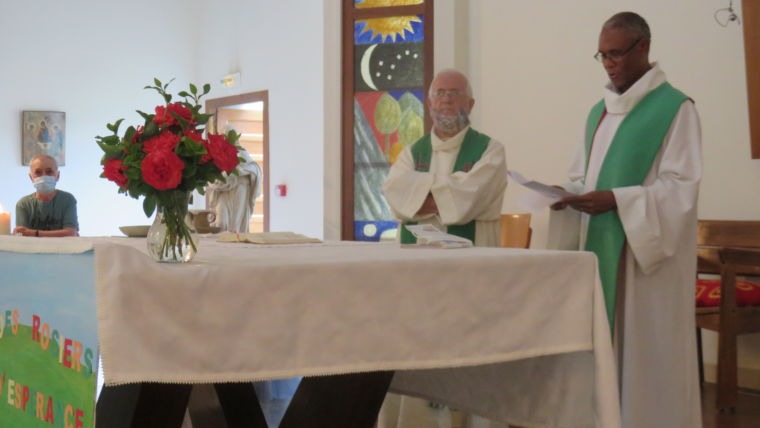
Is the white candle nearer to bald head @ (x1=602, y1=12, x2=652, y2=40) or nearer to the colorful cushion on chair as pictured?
bald head @ (x1=602, y1=12, x2=652, y2=40)

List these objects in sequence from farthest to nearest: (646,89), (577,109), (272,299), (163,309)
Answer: (577,109) → (646,89) → (272,299) → (163,309)

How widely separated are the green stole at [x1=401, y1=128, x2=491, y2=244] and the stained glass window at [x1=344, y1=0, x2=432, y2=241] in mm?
2462

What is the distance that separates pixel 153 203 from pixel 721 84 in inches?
162

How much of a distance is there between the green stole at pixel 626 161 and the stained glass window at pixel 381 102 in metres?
3.12

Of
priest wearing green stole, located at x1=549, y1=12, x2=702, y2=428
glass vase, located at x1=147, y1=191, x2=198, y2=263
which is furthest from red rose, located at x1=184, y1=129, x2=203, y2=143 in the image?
priest wearing green stole, located at x1=549, y1=12, x2=702, y2=428

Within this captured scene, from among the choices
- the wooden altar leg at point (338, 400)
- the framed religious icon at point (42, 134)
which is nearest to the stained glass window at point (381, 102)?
the wooden altar leg at point (338, 400)

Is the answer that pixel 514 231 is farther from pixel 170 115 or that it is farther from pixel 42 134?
pixel 42 134

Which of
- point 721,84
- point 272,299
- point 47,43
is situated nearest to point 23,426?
point 272,299

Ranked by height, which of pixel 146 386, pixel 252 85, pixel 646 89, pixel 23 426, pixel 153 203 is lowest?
pixel 23 426

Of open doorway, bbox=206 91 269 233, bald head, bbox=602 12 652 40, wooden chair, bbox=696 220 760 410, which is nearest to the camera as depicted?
bald head, bbox=602 12 652 40

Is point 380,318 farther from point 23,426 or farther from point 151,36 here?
point 151,36

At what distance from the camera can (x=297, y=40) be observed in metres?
9.94

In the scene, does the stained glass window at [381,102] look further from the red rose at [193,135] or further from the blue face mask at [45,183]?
the red rose at [193,135]

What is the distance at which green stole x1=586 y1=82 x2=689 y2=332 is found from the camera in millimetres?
3447
